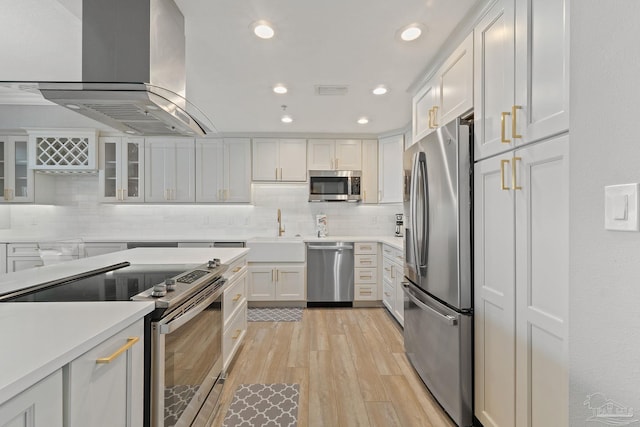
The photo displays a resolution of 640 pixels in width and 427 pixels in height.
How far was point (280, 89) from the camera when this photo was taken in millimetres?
2709

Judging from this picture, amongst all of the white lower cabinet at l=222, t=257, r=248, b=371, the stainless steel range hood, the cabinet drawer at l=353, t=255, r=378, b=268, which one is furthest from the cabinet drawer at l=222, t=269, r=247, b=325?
the cabinet drawer at l=353, t=255, r=378, b=268

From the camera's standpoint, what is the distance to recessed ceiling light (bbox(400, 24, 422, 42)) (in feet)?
5.92

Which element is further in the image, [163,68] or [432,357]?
[432,357]

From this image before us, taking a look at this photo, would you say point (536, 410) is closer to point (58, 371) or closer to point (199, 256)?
point (58, 371)

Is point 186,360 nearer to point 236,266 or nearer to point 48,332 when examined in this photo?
point 48,332

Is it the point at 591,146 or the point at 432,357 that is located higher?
the point at 591,146

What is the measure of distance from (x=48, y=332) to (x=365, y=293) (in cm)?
347

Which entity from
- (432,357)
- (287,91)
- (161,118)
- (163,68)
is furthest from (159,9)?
A: (432,357)

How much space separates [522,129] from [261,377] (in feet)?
7.50

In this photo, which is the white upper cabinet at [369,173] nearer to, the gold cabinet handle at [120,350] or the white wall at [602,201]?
the white wall at [602,201]

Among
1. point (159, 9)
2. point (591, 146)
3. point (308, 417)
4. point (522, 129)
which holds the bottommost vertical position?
point (308, 417)

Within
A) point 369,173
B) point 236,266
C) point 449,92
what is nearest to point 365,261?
point 369,173

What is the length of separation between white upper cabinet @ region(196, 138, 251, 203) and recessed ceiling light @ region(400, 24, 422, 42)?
9.17ft

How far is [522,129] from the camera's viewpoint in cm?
124
